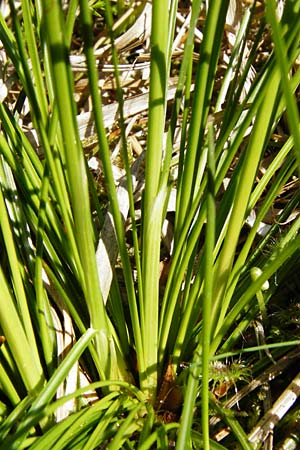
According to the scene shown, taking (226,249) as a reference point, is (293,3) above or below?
above

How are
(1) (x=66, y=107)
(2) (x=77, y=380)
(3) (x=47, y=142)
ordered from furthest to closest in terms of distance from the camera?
1. (2) (x=77, y=380)
2. (3) (x=47, y=142)
3. (1) (x=66, y=107)

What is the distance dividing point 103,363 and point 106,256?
0.37 ft

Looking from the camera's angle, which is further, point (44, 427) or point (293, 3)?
point (44, 427)

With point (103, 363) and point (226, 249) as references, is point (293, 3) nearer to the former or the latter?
point (226, 249)

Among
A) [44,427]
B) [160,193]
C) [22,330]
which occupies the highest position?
[160,193]

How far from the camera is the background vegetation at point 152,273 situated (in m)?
0.49

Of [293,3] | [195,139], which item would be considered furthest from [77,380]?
[293,3]

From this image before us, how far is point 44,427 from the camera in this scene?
0.60 meters

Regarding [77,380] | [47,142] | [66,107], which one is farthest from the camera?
[77,380]

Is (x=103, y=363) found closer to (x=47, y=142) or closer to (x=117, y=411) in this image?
(x=117, y=411)

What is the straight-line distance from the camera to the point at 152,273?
60 centimetres

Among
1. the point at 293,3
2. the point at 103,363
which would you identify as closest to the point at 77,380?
the point at 103,363

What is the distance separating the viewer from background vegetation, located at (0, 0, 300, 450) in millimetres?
→ 490

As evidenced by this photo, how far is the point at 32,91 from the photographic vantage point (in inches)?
23.4
